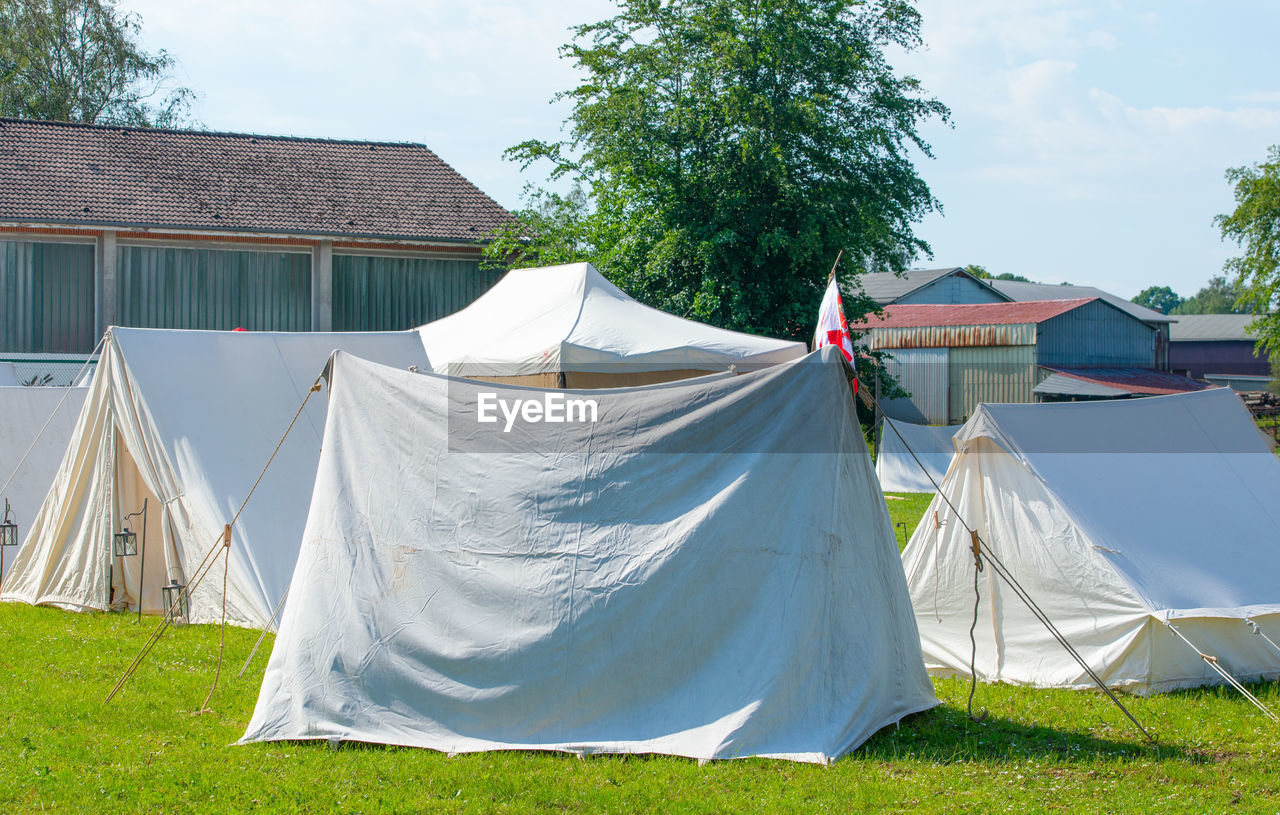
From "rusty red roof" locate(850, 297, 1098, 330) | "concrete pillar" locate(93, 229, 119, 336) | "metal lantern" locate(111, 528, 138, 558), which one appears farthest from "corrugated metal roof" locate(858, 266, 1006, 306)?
"metal lantern" locate(111, 528, 138, 558)

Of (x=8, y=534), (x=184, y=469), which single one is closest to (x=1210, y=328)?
(x=184, y=469)

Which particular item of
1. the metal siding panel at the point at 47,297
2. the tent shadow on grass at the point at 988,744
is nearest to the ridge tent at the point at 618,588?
the tent shadow on grass at the point at 988,744

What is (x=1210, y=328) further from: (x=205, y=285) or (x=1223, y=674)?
(x=1223, y=674)

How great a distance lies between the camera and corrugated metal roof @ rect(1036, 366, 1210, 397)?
28.6 metres

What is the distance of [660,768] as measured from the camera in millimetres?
5258

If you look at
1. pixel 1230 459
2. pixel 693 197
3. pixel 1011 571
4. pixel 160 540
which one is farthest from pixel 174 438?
pixel 693 197

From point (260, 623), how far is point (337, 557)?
111 inches

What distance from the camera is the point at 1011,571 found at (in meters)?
7.38

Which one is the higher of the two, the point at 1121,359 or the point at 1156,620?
the point at 1121,359

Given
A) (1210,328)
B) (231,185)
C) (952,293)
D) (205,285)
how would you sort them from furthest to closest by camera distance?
(1210,328), (952,293), (231,185), (205,285)

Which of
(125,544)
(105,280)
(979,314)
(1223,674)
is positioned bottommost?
(1223,674)

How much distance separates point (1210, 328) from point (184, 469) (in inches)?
2505

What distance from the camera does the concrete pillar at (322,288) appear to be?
19.5 meters

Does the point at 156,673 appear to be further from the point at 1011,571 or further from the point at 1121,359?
the point at 1121,359
